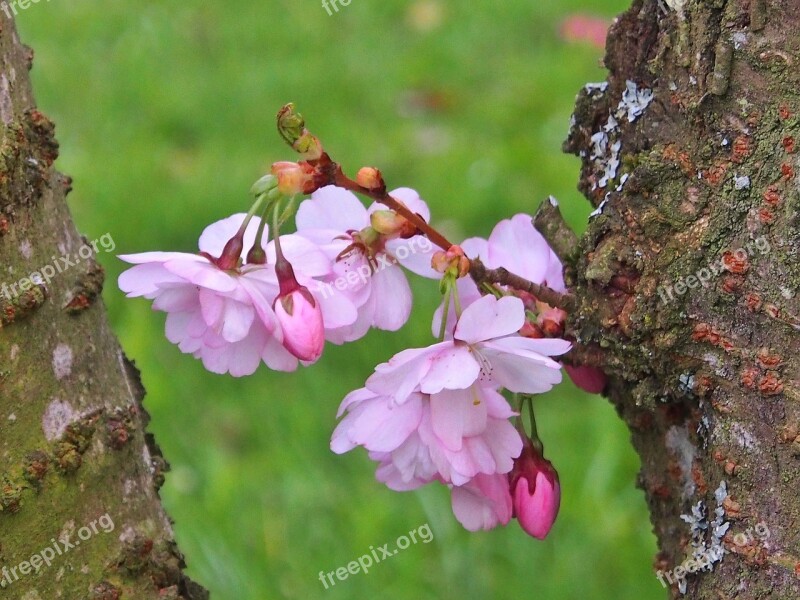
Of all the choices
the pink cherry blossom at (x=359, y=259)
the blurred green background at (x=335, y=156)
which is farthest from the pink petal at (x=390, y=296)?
the blurred green background at (x=335, y=156)

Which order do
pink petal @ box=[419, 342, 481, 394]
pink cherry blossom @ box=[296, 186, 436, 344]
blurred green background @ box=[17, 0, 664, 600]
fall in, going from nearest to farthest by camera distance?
pink petal @ box=[419, 342, 481, 394]
pink cherry blossom @ box=[296, 186, 436, 344]
blurred green background @ box=[17, 0, 664, 600]

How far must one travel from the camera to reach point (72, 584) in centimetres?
89

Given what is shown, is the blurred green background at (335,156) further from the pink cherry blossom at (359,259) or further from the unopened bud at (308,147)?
the unopened bud at (308,147)

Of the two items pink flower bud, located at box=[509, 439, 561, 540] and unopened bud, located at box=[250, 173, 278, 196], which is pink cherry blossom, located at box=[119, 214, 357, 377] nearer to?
unopened bud, located at box=[250, 173, 278, 196]

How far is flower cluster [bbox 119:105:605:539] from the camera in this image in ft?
2.67

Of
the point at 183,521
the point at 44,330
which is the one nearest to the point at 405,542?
the point at 183,521

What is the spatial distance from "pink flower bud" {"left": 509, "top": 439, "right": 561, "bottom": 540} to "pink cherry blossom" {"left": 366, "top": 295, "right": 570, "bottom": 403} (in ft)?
0.52

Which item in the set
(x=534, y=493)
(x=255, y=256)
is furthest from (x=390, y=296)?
(x=534, y=493)

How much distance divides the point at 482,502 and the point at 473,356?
0.19 metres

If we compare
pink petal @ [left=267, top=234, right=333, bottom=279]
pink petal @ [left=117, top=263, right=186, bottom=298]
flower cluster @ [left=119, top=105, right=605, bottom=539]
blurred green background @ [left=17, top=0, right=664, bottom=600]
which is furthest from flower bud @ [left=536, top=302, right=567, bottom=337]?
blurred green background @ [left=17, top=0, right=664, bottom=600]

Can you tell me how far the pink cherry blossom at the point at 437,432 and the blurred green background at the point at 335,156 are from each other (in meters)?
1.08

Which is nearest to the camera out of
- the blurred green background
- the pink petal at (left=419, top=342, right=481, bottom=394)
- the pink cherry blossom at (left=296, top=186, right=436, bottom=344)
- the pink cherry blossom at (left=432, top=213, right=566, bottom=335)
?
the pink petal at (left=419, top=342, right=481, bottom=394)

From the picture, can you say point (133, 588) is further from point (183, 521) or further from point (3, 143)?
point (183, 521)

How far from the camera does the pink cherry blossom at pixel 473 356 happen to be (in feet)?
2.63
